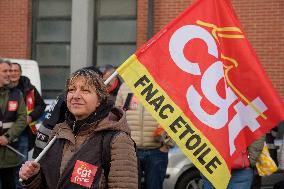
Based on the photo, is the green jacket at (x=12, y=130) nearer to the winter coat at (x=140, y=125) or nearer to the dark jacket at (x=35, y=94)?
the dark jacket at (x=35, y=94)

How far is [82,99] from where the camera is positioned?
3.14 metres

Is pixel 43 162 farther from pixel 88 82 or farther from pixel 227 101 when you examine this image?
pixel 227 101

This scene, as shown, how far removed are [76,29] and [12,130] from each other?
7131mm

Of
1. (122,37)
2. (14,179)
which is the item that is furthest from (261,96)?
(122,37)

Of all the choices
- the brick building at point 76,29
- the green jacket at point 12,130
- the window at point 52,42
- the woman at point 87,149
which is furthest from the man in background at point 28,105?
the window at point 52,42

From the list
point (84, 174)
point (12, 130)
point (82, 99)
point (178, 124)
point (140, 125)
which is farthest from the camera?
point (12, 130)

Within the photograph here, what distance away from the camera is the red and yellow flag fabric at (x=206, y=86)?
12.5 ft

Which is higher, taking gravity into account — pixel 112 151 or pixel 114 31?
pixel 114 31

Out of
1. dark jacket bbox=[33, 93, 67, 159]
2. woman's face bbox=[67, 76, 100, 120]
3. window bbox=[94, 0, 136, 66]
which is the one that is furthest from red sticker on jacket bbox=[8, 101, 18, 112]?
window bbox=[94, 0, 136, 66]

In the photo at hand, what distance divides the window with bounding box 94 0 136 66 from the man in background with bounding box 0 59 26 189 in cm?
718

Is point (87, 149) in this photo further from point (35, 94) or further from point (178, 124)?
point (35, 94)

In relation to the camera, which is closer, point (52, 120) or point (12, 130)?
point (52, 120)

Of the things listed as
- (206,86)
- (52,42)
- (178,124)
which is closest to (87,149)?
(178,124)

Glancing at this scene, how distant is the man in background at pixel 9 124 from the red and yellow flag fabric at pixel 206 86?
2.88 m
